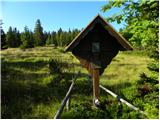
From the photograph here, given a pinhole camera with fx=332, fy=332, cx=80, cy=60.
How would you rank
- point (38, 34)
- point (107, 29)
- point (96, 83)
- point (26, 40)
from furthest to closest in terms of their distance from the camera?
point (38, 34) < point (26, 40) < point (96, 83) < point (107, 29)

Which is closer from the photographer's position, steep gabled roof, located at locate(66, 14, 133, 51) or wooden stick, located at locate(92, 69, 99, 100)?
steep gabled roof, located at locate(66, 14, 133, 51)

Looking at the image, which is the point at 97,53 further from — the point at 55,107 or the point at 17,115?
the point at 17,115

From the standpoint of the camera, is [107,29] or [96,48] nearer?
[107,29]

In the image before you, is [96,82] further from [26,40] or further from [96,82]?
[26,40]

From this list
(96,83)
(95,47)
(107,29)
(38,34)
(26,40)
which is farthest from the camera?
(38,34)

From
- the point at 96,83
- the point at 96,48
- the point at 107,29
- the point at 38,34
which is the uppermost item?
the point at 38,34

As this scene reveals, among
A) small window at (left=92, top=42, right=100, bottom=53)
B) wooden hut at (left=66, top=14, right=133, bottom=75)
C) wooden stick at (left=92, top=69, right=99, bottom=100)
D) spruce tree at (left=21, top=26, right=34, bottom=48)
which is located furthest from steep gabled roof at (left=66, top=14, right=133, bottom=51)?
spruce tree at (left=21, top=26, right=34, bottom=48)

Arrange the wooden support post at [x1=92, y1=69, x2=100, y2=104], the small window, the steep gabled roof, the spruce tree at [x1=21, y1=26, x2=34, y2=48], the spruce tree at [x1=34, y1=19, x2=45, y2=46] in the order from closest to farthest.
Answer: the steep gabled roof, the wooden support post at [x1=92, y1=69, x2=100, y2=104], the small window, the spruce tree at [x1=21, y1=26, x2=34, y2=48], the spruce tree at [x1=34, y1=19, x2=45, y2=46]

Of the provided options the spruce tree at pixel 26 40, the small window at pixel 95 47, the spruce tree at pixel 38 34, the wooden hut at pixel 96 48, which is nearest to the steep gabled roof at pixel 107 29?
the wooden hut at pixel 96 48

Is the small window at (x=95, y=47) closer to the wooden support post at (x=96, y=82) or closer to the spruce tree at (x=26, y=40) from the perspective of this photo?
the wooden support post at (x=96, y=82)

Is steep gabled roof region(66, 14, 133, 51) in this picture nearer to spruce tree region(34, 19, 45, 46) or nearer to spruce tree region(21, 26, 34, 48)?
spruce tree region(21, 26, 34, 48)

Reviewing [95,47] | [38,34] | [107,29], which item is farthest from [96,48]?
[38,34]

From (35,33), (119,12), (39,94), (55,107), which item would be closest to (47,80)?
(39,94)

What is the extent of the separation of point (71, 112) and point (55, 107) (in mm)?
1607
